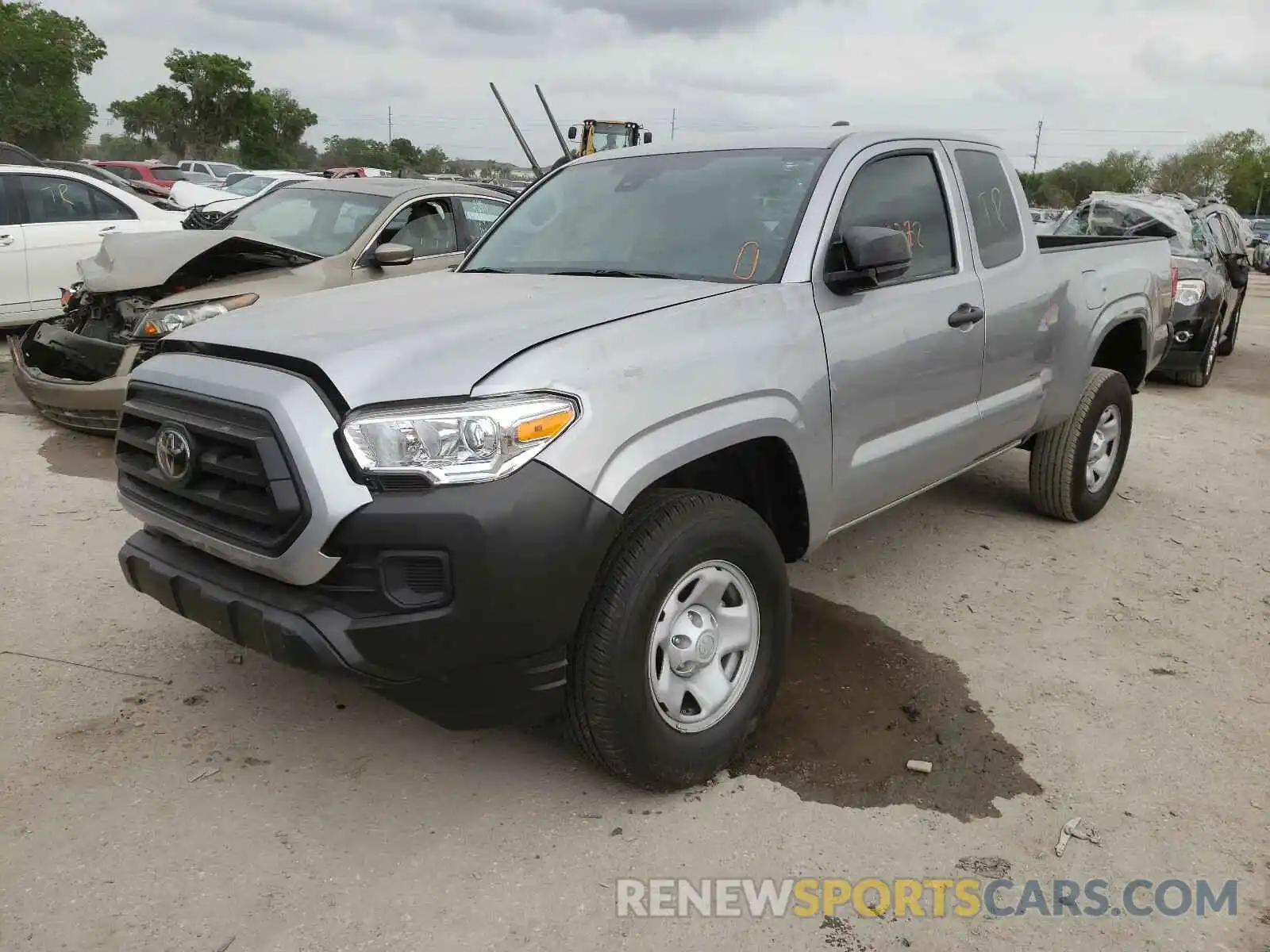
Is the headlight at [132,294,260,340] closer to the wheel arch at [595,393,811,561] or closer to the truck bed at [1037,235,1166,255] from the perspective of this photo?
the wheel arch at [595,393,811,561]

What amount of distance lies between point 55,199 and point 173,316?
4.32 meters

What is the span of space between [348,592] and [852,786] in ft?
5.16

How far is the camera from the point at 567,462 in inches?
94.7

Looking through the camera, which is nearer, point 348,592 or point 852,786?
point 348,592

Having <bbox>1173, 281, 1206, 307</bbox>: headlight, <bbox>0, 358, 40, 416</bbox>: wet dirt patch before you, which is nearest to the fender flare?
<bbox>0, 358, 40, 416</bbox>: wet dirt patch

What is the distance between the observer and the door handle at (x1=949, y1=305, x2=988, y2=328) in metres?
3.80

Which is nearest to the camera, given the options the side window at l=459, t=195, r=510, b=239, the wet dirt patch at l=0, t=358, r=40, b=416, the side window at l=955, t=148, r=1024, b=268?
the side window at l=955, t=148, r=1024, b=268

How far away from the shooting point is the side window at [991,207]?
4.19 m

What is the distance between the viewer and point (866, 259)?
3150mm

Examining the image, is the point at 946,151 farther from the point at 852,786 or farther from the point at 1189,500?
the point at 1189,500

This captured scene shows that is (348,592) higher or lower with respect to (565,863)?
higher

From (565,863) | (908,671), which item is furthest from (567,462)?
(908,671)

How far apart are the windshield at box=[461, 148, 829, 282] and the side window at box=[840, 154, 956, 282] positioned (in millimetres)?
207

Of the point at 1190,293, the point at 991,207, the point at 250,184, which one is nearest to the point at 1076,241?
the point at 991,207
